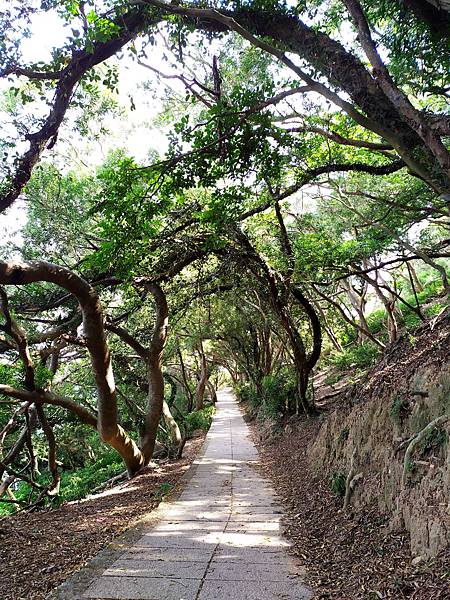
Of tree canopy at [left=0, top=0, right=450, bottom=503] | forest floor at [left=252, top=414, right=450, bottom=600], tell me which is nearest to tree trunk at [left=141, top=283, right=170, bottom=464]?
tree canopy at [left=0, top=0, right=450, bottom=503]

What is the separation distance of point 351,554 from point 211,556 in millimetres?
1491

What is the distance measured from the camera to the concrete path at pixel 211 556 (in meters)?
4.00

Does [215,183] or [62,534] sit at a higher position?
[215,183]

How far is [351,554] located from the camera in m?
4.64

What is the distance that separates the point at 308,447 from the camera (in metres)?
9.67

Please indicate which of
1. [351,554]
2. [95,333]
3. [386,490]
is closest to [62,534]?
[95,333]

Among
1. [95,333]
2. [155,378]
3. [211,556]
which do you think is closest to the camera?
[211,556]

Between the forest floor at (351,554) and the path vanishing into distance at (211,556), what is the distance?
0.25 m

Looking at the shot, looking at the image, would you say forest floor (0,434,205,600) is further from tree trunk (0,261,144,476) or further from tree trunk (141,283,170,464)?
tree trunk (141,283,170,464)

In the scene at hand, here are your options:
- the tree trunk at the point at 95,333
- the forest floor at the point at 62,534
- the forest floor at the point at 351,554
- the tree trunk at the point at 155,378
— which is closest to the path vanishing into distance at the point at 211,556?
the forest floor at the point at 351,554

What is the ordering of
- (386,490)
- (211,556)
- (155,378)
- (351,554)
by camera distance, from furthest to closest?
(155,378) → (386,490) → (211,556) → (351,554)

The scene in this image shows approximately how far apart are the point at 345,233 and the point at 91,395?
10485 millimetres

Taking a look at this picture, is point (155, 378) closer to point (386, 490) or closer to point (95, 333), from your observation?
point (95, 333)

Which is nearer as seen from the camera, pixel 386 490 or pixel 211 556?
pixel 211 556
